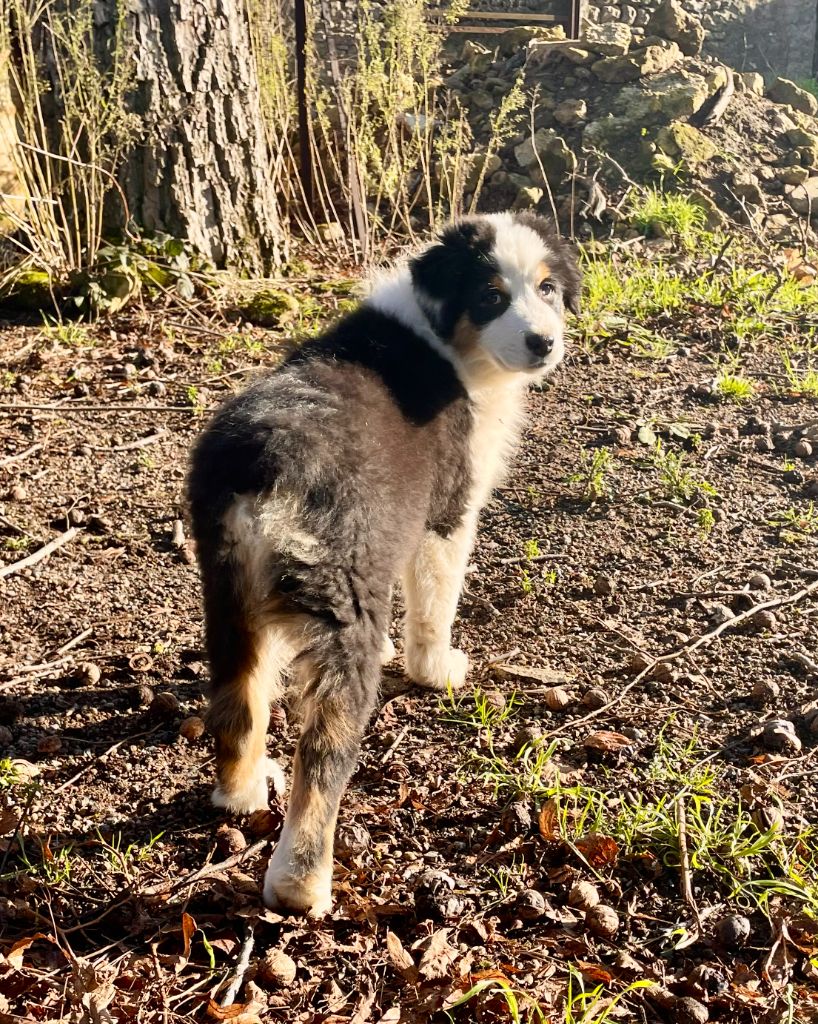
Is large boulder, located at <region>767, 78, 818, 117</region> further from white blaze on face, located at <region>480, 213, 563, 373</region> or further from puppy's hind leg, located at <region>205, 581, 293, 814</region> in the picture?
puppy's hind leg, located at <region>205, 581, 293, 814</region>

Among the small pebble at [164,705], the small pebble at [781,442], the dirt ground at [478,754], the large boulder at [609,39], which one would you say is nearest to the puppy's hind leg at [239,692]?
the dirt ground at [478,754]

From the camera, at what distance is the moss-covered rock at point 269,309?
611cm

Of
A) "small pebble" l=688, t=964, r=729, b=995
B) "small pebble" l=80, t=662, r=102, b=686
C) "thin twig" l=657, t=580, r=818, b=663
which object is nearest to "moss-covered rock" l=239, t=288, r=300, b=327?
"small pebble" l=80, t=662, r=102, b=686

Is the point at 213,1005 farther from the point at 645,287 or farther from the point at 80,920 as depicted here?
the point at 645,287

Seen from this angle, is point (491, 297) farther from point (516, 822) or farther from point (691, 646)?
point (516, 822)

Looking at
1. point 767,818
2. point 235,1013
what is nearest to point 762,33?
point 767,818

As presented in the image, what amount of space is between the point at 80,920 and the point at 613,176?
6.75 metres

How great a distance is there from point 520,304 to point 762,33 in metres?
9.05

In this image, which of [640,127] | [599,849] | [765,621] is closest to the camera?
[599,849]

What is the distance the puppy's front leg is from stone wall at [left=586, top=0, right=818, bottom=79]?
879 cm

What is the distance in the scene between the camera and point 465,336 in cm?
358

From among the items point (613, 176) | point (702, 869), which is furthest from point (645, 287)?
point (702, 869)

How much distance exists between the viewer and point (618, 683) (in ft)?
11.5

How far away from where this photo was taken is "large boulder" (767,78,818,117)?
9.06 metres
